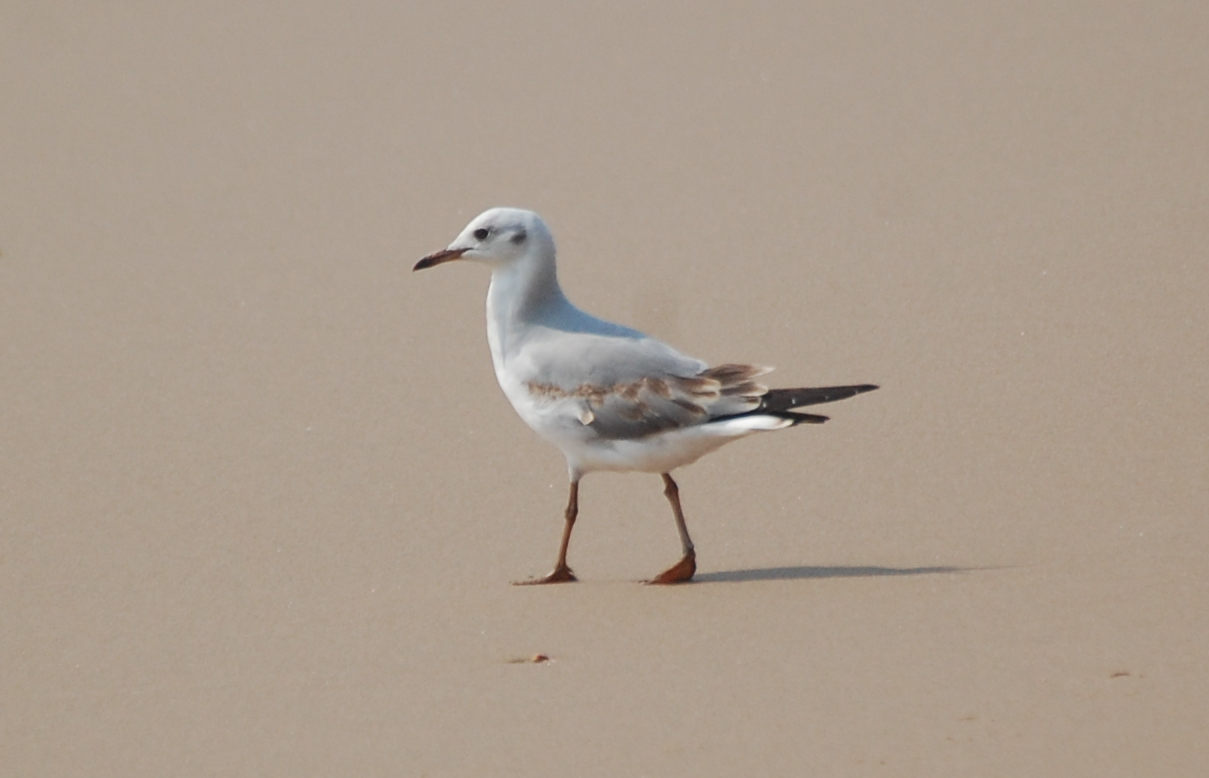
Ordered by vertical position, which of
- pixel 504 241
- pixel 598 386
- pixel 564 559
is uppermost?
pixel 504 241

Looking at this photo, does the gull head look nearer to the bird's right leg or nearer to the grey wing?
the grey wing

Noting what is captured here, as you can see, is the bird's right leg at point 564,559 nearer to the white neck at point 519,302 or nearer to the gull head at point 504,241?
the white neck at point 519,302

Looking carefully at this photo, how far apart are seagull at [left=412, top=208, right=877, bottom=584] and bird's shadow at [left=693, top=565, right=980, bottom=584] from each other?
0.13 m

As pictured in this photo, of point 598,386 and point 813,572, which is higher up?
point 598,386

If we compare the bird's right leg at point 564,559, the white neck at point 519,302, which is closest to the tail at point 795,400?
the bird's right leg at point 564,559

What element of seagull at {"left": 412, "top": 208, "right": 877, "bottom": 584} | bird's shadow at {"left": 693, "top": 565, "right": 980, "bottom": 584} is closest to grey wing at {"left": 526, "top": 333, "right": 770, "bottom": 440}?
seagull at {"left": 412, "top": 208, "right": 877, "bottom": 584}

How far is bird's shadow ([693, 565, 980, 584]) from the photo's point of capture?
6.30 metres

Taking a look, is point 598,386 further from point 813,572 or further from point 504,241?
point 813,572

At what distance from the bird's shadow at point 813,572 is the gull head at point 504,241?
1.43 metres

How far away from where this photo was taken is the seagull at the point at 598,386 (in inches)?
255

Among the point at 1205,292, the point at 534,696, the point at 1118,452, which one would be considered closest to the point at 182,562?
the point at 534,696

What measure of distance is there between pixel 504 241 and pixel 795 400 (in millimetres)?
1446

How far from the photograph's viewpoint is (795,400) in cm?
636

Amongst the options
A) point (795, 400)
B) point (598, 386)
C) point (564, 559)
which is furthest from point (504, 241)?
point (795, 400)
